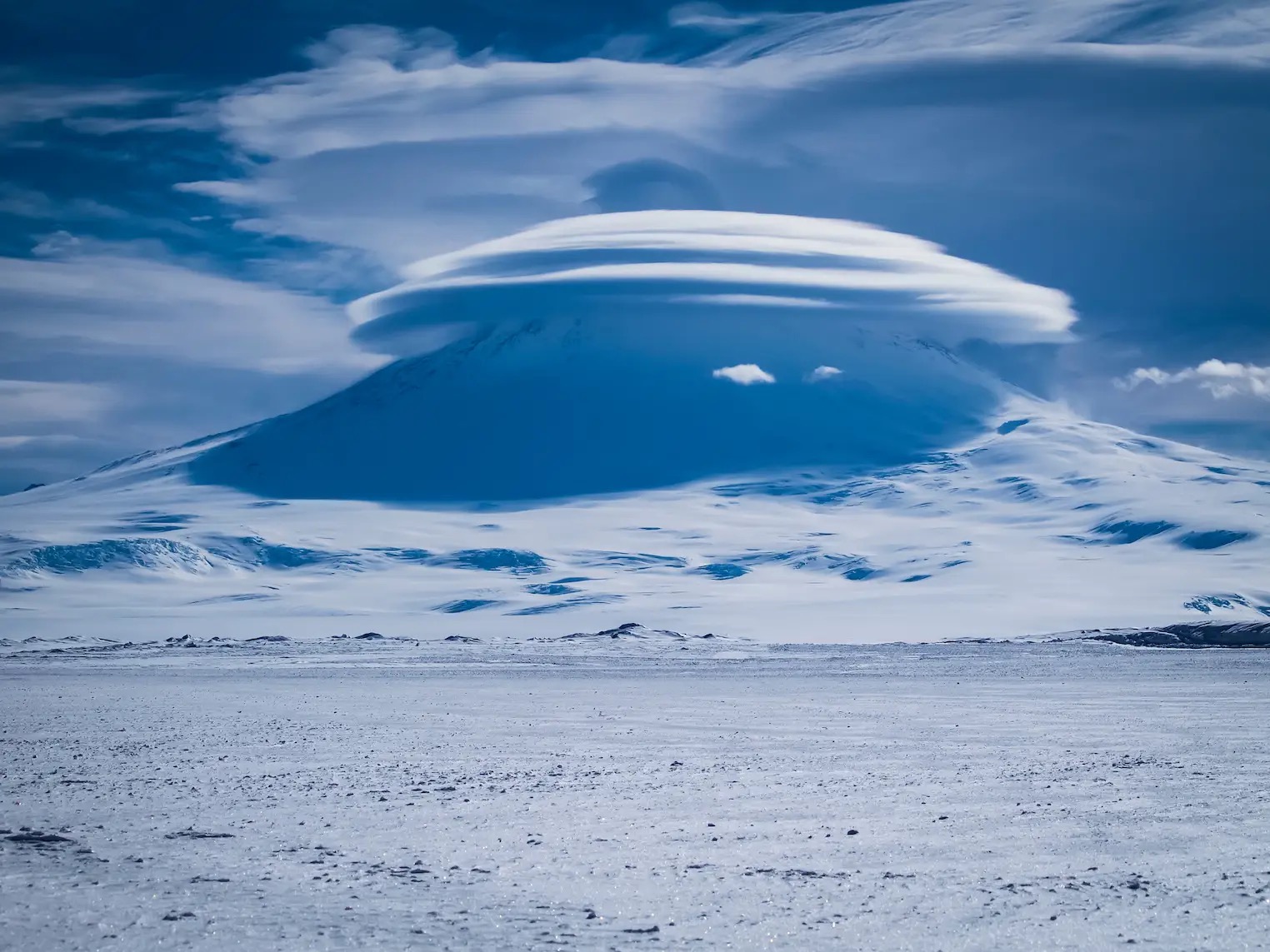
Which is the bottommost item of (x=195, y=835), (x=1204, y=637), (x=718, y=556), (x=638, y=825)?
(x=1204, y=637)

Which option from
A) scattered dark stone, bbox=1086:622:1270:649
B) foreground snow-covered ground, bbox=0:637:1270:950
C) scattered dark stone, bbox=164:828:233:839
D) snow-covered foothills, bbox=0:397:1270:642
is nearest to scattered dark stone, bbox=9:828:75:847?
foreground snow-covered ground, bbox=0:637:1270:950

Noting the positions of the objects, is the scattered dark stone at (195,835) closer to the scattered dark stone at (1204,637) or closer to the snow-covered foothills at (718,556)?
→ the scattered dark stone at (1204,637)

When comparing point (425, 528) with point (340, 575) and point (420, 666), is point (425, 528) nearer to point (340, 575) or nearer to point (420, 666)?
point (340, 575)

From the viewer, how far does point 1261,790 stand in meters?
17.1

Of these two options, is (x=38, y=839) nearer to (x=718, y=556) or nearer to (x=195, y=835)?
(x=195, y=835)

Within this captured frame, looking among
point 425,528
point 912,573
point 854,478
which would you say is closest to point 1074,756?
point 912,573

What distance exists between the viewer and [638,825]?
49.6 ft

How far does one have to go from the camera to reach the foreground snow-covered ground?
10.9 m

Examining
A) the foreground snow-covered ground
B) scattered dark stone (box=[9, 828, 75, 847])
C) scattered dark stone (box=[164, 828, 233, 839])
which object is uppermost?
scattered dark stone (box=[9, 828, 75, 847])

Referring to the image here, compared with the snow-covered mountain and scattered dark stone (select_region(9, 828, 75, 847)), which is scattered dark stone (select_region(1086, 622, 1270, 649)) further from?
scattered dark stone (select_region(9, 828, 75, 847))

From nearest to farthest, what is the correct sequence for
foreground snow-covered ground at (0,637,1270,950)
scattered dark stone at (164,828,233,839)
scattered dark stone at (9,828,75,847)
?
foreground snow-covered ground at (0,637,1270,950) → scattered dark stone at (9,828,75,847) → scattered dark stone at (164,828,233,839)

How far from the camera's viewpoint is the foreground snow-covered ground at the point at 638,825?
1093cm

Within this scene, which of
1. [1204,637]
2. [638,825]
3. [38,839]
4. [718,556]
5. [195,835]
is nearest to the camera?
[38,839]

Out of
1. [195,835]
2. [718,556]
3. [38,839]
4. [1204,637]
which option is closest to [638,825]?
[195,835]
